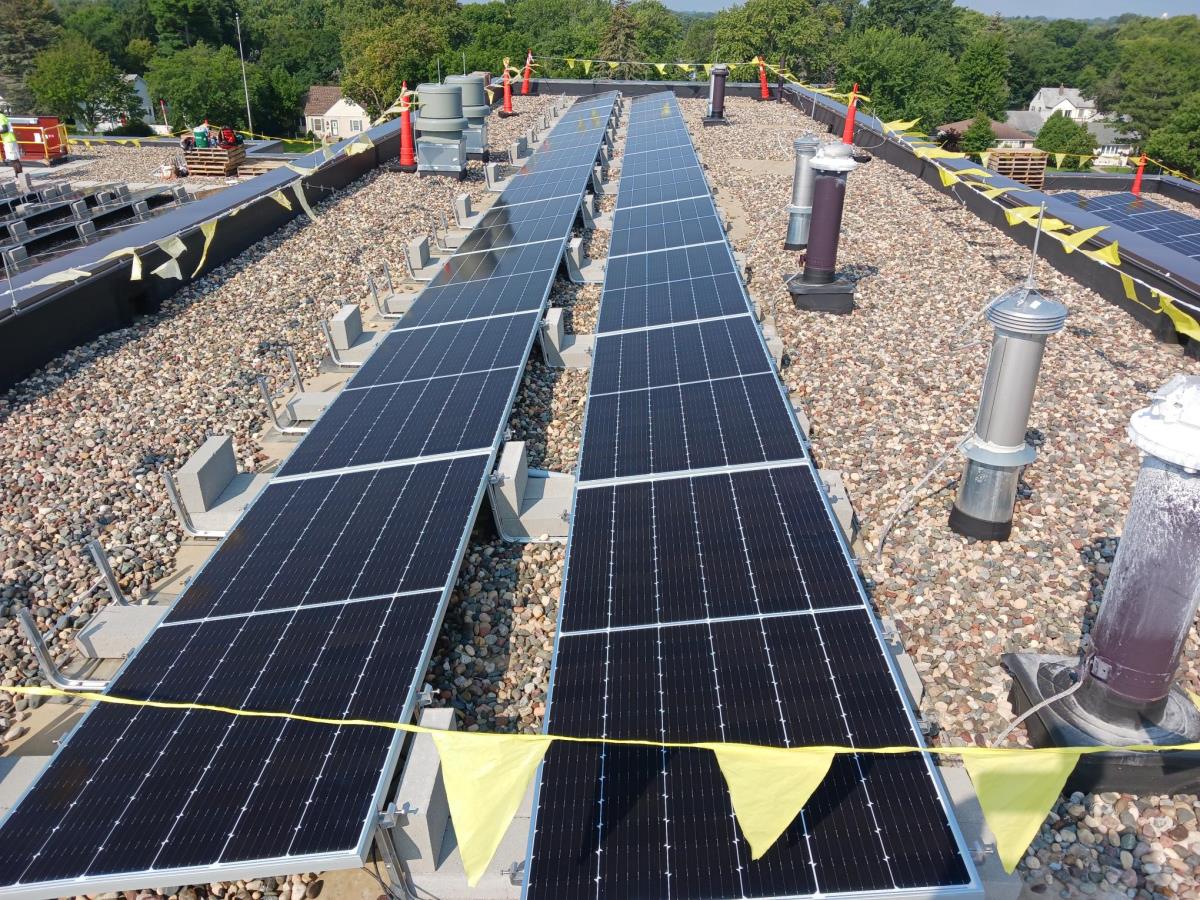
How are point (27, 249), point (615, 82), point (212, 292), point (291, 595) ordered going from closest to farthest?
point (291, 595)
point (212, 292)
point (27, 249)
point (615, 82)

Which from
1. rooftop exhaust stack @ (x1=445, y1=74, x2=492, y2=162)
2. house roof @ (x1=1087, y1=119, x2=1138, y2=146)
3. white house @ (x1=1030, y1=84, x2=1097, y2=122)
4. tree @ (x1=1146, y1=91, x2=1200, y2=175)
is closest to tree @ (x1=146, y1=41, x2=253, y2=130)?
rooftop exhaust stack @ (x1=445, y1=74, x2=492, y2=162)

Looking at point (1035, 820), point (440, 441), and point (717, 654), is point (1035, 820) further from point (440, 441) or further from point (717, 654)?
point (440, 441)

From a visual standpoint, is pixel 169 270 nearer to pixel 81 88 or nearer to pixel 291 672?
pixel 291 672

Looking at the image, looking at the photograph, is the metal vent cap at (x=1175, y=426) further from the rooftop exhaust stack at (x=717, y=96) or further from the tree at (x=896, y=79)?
the tree at (x=896, y=79)

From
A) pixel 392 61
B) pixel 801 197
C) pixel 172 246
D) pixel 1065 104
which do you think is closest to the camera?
pixel 172 246

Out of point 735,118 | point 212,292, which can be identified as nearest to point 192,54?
point 735,118

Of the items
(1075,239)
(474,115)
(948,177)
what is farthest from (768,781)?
(474,115)

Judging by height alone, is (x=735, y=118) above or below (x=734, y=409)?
above
